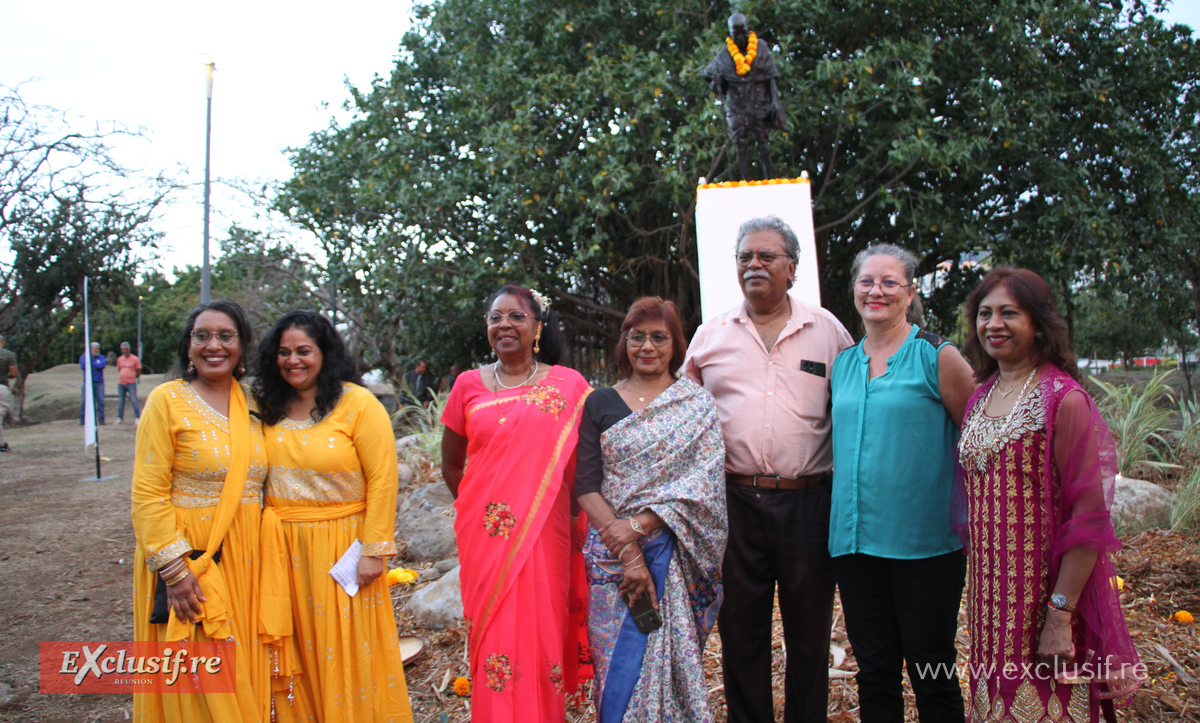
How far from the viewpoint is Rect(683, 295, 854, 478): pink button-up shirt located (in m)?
2.43

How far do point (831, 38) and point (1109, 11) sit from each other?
302 centimetres

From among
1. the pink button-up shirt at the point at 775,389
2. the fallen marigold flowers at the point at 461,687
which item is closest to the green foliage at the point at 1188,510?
the pink button-up shirt at the point at 775,389

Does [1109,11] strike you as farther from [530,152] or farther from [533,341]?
[533,341]

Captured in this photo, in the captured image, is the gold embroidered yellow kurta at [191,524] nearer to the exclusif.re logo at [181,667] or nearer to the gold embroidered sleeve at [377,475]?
the exclusif.re logo at [181,667]

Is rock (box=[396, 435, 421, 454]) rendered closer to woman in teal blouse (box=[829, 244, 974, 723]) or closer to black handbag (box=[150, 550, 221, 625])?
black handbag (box=[150, 550, 221, 625])

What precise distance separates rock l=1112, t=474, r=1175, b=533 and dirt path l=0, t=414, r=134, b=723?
5.15 m

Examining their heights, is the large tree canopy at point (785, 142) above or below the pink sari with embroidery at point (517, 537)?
above

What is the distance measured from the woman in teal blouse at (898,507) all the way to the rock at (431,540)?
10.5 ft

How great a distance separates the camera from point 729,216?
5.25 m

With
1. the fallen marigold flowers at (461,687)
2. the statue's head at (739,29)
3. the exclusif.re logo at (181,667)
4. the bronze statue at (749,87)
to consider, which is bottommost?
the fallen marigold flowers at (461,687)

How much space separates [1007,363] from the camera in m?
2.12

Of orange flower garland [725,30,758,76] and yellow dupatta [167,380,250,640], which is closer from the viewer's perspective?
yellow dupatta [167,380,250,640]

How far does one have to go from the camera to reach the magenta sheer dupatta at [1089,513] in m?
1.89

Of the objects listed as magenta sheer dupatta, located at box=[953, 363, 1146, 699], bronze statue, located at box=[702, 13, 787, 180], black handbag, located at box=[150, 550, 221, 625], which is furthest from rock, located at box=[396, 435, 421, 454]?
magenta sheer dupatta, located at box=[953, 363, 1146, 699]
